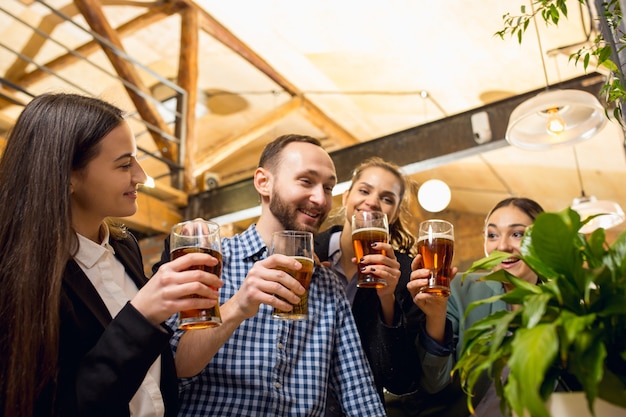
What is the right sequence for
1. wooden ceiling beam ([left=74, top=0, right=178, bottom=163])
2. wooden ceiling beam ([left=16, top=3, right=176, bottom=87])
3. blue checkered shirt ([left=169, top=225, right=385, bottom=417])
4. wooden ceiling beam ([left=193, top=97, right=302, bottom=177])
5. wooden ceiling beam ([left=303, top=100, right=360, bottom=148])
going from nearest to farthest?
blue checkered shirt ([left=169, top=225, right=385, bottom=417]), wooden ceiling beam ([left=74, top=0, right=178, bottom=163]), wooden ceiling beam ([left=16, top=3, right=176, bottom=87]), wooden ceiling beam ([left=193, top=97, right=302, bottom=177]), wooden ceiling beam ([left=303, top=100, right=360, bottom=148])

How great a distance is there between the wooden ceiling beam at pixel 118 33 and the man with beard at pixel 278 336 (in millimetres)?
4468

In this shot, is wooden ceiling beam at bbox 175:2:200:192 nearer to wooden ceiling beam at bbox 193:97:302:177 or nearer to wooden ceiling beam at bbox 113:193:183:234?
wooden ceiling beam at bbox 193:97:302:177

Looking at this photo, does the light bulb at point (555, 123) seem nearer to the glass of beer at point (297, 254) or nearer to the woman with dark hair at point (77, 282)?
the glass of beer at point (297, 254)

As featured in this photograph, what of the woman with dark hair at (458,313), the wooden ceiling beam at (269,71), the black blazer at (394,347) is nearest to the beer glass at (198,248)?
the woman with dark hair at (458,313)

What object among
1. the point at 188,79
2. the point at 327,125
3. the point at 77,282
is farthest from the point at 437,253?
the point at 327,125

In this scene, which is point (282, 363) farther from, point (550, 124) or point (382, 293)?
point (550, 124)

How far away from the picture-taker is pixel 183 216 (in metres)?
6.59

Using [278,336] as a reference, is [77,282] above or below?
above

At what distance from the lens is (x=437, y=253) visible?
1.80 meters

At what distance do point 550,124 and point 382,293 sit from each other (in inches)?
99.2

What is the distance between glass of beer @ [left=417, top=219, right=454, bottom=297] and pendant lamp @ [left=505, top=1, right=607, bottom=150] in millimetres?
2128

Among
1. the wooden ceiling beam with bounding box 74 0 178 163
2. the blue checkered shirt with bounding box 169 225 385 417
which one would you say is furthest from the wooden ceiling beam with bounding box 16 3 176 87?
the blue checkered shirt with bounding box 169 225 385 417

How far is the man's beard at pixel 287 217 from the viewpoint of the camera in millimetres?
1983

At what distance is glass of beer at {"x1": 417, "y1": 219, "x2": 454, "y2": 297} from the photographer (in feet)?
5.87
